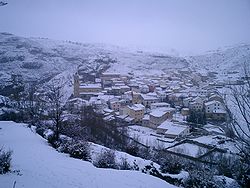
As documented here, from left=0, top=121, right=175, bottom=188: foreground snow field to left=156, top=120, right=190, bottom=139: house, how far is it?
1203 cm

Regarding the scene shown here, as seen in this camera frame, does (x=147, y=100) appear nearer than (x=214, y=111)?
No

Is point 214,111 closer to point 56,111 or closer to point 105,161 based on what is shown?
point 56,111

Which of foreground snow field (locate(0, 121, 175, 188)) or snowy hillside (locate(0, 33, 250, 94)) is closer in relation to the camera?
foreground snow field (locate(0, 121, 175, 188))

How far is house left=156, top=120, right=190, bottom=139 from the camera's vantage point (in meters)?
18.6

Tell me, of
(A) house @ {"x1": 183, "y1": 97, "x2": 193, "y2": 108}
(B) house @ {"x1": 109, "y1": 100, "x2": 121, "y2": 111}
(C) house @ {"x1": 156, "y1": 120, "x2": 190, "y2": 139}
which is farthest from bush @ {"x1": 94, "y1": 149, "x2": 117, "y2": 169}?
(A) house @ {"x1": 183, "y1": 97, "x2": 193, "y2": 108}

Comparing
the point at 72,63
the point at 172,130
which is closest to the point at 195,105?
the point at 172,130

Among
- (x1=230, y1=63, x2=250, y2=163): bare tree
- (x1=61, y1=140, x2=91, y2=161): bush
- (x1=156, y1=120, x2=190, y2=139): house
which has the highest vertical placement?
(x1=230, y1=63, x2=250, y2=163): bare tree

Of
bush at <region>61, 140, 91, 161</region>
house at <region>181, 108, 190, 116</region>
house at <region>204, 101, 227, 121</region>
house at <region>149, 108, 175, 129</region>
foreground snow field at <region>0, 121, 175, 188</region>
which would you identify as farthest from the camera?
house at <region>181, 108, 190, 116</region>

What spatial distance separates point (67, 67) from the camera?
49.9m

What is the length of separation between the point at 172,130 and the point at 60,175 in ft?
47.4

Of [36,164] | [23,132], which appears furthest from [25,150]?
[23,132]

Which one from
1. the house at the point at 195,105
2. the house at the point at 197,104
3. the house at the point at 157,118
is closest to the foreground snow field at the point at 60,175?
the house at the point at 157,118

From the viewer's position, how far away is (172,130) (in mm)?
19312

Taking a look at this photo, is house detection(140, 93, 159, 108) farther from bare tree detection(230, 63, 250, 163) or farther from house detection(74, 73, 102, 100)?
bare tree detection(230, 63, 250, 163)
